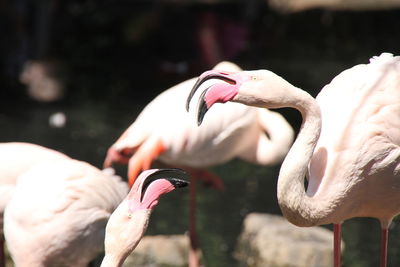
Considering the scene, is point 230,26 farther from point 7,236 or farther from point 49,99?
point 7,236

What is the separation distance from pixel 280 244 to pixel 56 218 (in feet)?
5.52

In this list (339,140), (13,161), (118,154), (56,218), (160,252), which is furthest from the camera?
(160,252)

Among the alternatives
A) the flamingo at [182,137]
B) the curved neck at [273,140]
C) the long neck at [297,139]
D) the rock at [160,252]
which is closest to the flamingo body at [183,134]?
the flamingo at [182,137]

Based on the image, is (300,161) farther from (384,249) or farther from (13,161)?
(13,161)

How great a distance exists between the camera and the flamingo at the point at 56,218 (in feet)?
12.0

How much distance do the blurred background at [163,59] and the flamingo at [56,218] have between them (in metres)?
1.77

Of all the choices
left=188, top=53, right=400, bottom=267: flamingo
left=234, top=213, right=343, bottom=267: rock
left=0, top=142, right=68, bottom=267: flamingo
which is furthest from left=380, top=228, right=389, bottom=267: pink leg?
left=0, top=142, right=68, bottom=267: flamingo

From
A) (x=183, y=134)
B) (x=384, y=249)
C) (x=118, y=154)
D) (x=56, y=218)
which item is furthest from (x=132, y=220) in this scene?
(x=118, y=154)

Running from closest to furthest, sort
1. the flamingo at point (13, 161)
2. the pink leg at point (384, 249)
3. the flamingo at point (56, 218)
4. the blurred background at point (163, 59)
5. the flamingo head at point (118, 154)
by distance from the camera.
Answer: the flamingo at point (56, 218) → the pink leg at point (384, 249) → the flamingo at point (13, 161) → the flamingo head at point (118, 154) → the blurred background at point (163, 59)

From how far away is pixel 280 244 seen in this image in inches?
193

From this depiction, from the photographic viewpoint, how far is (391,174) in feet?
11.3

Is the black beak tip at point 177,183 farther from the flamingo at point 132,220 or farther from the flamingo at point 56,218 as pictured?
the flamingo at point 56,218

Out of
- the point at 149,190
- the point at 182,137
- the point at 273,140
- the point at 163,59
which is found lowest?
the point at 163,59

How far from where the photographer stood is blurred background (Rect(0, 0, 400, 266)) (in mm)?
6258
